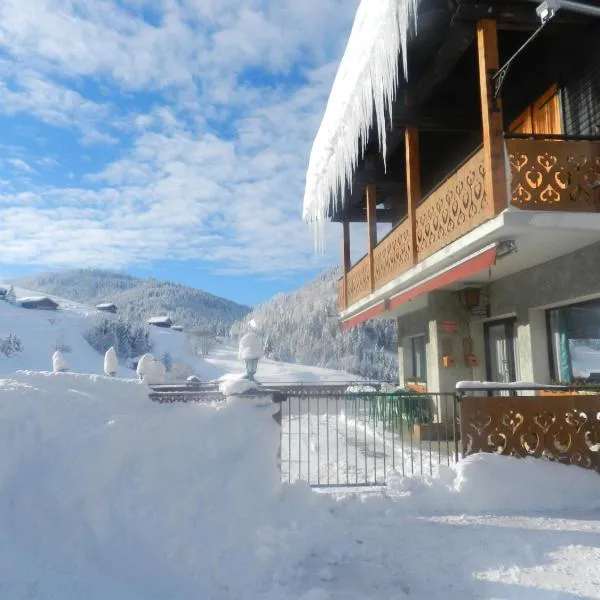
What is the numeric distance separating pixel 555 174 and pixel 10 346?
72160 mm

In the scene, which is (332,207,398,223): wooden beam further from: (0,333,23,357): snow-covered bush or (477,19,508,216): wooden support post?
(0,333,23,357): snow-covered bush

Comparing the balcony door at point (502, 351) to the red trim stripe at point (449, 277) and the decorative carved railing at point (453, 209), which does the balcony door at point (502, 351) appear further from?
the decorative carved railing at point (453, 209)

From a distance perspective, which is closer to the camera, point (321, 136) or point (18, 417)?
point (18, 417)

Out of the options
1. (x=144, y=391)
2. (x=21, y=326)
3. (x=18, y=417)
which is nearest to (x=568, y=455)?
(x=144, y=391)

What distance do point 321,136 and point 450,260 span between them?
5.29 m

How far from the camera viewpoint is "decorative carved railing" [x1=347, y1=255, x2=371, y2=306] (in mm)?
12514

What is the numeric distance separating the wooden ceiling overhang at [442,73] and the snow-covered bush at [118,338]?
235ft

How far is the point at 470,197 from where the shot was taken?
22.0 feet

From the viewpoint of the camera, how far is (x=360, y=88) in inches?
347

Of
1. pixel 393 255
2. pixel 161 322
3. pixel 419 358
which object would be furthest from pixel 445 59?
pixel 161 322

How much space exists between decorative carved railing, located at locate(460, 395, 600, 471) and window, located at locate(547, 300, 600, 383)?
1.67 metres

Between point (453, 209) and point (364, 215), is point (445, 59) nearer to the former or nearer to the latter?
point (453, 209)

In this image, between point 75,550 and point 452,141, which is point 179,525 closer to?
point 75,550

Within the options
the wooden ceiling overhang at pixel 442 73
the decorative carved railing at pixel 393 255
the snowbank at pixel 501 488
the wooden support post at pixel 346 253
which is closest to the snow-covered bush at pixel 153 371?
the wooden support post at pixel 346 253
